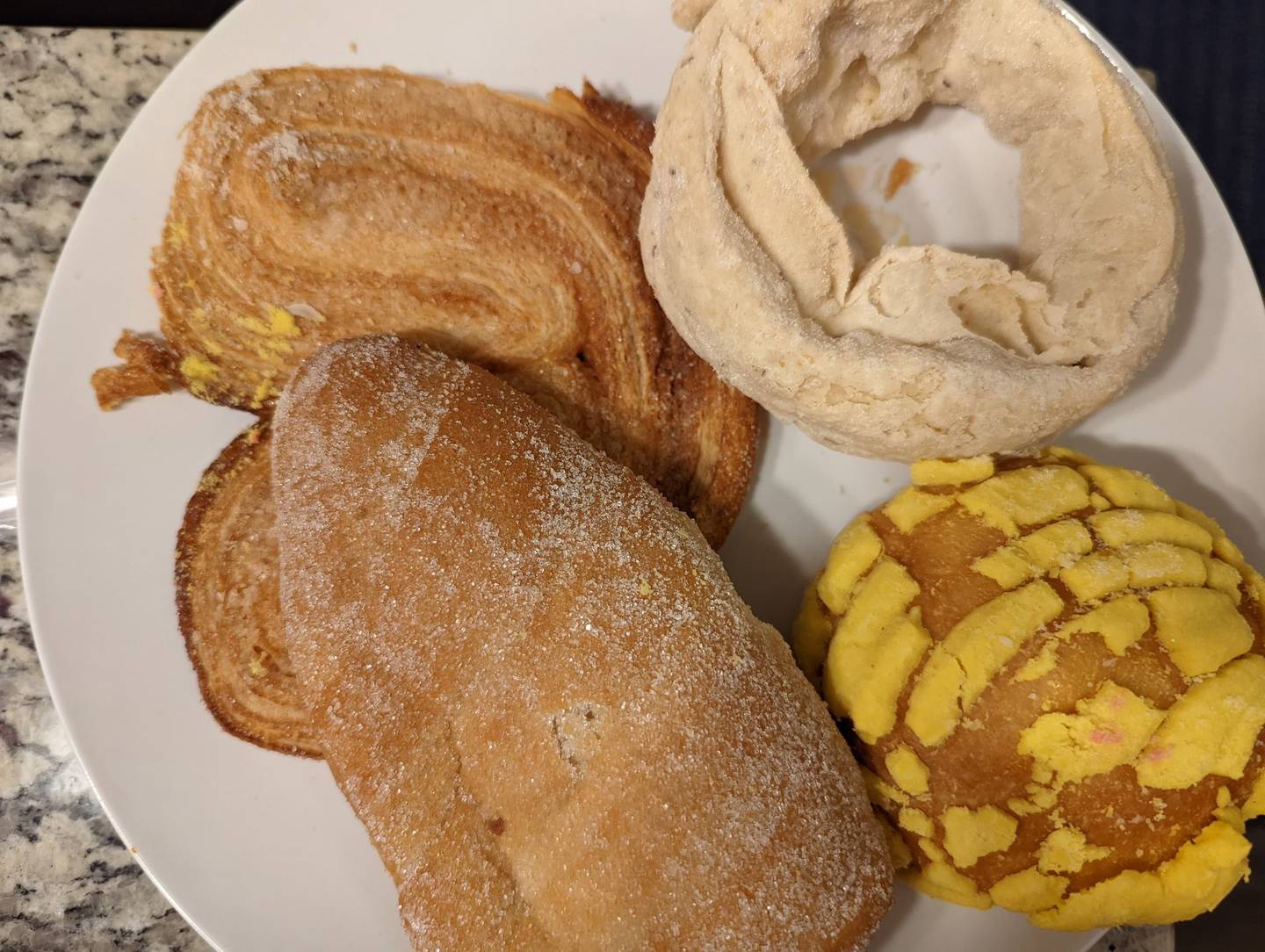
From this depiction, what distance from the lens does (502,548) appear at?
67cm

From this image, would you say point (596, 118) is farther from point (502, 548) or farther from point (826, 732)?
point (826, 732)

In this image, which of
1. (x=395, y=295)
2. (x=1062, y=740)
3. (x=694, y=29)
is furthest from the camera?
(x=395, y=295)

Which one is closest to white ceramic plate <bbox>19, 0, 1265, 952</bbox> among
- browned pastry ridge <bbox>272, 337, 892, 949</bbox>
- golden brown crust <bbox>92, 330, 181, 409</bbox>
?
golden brown crust <bbox>92, 330, 181, 409</bbox>

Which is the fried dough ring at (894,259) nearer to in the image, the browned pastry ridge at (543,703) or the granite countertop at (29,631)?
the browned pastry ridge at (543,703)

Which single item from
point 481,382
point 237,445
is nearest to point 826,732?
point 481,382

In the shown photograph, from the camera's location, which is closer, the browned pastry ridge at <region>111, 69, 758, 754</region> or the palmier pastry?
the palmier pastry

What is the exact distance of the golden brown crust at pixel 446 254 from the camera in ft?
2.74

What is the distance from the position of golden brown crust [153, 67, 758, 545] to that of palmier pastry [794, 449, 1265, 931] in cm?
23

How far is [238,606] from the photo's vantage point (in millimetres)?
887

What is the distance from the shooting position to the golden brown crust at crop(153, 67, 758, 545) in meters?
0.84

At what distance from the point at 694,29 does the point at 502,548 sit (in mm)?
528

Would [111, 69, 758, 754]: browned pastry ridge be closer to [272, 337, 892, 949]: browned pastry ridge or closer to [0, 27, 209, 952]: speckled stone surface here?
[272, 337, 892, 949]: browned pastry ridge

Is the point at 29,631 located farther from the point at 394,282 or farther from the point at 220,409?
the point at 394,282

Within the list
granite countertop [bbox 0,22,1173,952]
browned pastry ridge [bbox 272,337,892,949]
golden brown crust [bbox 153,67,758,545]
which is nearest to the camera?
browned pastry ridge [bbox 272,337,892,949]
